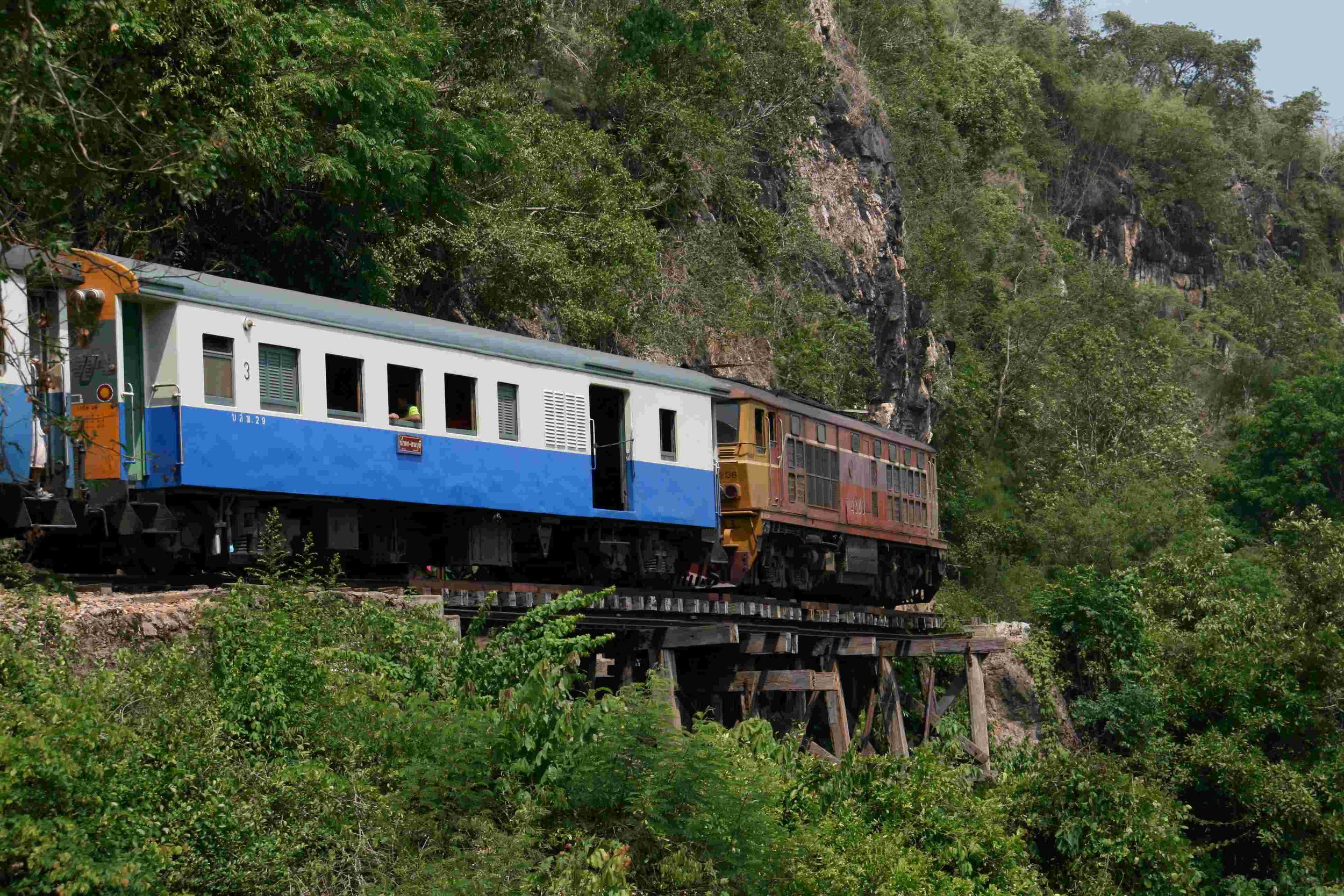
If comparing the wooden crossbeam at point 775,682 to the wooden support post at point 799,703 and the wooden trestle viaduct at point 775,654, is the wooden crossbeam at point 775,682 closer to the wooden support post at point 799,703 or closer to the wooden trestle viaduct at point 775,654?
the wooden trestle viaduct at point 775,654

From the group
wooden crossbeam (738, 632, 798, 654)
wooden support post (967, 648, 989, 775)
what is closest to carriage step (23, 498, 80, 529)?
wooden crossbeam (738, 632, 798, 654)

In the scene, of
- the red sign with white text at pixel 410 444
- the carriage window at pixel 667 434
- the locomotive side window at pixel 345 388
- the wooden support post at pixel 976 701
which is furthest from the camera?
the wooden support post at pixel 976 701

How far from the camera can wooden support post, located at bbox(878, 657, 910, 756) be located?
3269 cm

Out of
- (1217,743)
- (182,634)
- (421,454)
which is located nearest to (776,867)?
(182,634)

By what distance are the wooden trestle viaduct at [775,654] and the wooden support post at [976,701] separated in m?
0.03

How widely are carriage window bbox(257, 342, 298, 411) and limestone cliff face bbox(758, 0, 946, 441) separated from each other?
35.4m

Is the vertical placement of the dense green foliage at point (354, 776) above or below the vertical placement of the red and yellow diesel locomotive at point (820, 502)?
below

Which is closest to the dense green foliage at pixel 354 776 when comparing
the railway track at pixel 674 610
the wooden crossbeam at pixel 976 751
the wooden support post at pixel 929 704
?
the railway track at pixel 674 610

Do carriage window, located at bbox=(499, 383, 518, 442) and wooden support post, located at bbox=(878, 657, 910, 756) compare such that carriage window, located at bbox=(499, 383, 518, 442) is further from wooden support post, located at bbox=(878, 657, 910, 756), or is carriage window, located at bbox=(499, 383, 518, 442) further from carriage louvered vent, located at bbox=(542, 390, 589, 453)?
wooden support post, located at bbox=(878, 657, 910, 756)

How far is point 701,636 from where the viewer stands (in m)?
22.7

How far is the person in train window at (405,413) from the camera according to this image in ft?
66.3

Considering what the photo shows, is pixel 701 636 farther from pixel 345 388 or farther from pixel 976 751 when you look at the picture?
pixel 976 751

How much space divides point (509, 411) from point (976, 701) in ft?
50.2

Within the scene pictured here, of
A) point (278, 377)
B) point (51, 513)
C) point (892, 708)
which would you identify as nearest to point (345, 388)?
point (278, 377)
